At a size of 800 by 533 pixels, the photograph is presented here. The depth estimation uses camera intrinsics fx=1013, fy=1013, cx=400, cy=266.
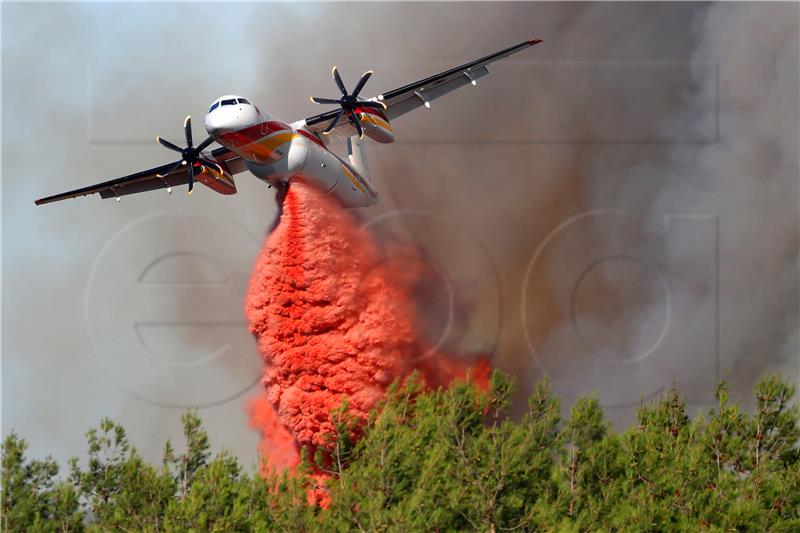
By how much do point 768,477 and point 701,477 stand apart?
1.71 meters

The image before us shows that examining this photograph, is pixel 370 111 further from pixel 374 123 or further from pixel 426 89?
pixel 426 89

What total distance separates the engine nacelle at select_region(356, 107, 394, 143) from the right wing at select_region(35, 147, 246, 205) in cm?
387

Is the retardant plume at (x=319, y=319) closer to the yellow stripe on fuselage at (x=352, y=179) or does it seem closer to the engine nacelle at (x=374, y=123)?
the yellow stripe on fuselage at (x=352, y=179)

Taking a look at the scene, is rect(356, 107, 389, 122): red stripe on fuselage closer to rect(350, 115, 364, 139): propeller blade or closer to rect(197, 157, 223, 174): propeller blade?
rect(350, 115, 364, 139): propeller blade

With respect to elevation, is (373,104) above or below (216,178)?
above

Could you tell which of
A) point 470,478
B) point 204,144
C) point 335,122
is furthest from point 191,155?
point 470,478

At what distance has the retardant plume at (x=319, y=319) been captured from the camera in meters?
24.7

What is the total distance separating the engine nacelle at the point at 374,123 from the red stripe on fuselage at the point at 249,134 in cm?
255

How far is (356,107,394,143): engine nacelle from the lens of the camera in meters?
25.5

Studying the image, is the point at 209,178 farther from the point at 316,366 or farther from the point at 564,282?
the point at 564,282

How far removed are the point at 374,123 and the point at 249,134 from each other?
361 cm

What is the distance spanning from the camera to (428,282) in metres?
31.3

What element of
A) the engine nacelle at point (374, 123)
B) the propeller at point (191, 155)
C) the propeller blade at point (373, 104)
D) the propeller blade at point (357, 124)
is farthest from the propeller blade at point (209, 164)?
the propeller blade at point (373, 104)

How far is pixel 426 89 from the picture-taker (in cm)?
2714
